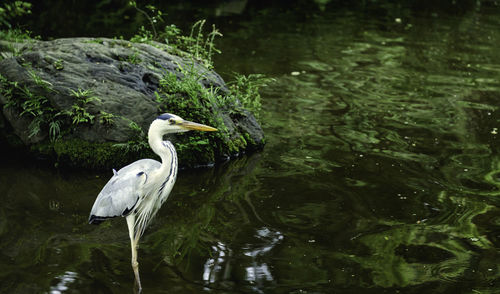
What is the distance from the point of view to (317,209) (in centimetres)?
582

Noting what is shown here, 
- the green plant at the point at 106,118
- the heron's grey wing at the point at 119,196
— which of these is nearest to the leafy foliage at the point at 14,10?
the green plant at the point at 106,118

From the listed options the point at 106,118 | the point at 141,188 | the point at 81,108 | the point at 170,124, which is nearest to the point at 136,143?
the point at 106,118

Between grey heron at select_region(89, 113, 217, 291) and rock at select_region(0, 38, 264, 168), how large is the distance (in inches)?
68.6

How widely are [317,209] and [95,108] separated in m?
2.70

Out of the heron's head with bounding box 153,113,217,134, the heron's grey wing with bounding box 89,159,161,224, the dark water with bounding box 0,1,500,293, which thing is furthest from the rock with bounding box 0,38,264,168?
the heron's grey wing with bounding box 89,159,161,224

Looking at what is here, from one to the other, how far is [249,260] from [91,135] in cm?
263

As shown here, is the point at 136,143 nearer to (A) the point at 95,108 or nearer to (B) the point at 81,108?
(A) the point at 95,108

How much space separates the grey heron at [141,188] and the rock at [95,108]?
1743 millimetres

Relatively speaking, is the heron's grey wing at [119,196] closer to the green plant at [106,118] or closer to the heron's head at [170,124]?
the heron's head at [170,124]

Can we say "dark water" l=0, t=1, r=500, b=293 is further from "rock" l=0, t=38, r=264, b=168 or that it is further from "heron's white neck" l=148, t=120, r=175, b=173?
"heron's white neck" l=148, t=120, r=175, b=173

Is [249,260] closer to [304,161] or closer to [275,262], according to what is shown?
[275,262]

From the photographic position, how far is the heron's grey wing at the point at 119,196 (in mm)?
4504

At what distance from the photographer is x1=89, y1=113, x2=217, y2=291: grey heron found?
4.51m

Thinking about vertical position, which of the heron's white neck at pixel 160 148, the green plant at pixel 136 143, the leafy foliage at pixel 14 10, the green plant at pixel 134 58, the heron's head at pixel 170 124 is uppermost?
the leafy foliage at pixel 14 10
